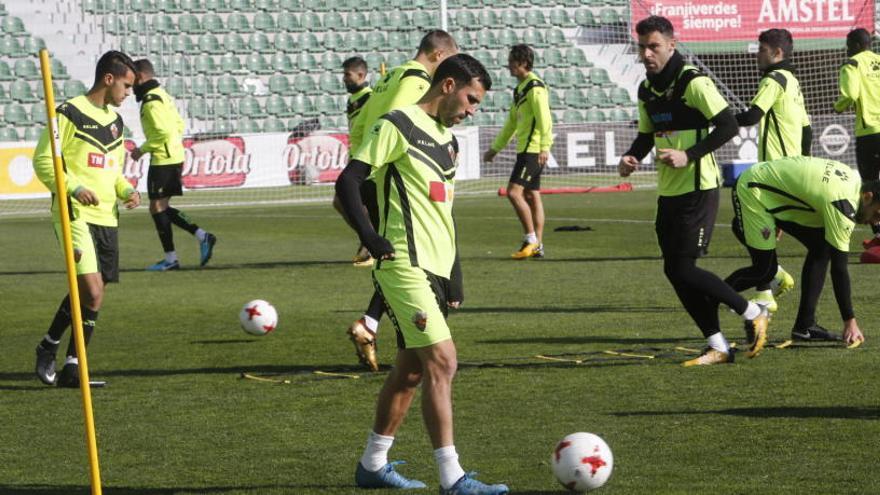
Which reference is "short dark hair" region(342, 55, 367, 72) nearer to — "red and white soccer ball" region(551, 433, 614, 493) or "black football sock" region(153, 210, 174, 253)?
"black football sock" region(153, 210, 174, 253)

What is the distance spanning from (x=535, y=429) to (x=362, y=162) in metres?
2.01

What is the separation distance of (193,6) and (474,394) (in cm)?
2802

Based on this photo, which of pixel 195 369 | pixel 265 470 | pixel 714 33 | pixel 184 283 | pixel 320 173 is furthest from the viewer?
pixel 714 33

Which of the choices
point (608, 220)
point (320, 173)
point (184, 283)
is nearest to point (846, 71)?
point (608, 220)

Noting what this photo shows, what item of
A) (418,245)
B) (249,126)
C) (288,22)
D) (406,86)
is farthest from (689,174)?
(288,22)

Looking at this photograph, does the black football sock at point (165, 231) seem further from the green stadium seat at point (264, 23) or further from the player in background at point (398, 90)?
the green stadium seat at point (264, 23)

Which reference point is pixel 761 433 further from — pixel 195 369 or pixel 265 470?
pixel 195 369

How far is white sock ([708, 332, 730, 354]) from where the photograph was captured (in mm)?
8719

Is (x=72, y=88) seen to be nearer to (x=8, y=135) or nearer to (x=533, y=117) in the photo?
(x=8, y=135)

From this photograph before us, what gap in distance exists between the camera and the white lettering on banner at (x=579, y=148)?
104 feet

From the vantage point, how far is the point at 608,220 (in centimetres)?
2136

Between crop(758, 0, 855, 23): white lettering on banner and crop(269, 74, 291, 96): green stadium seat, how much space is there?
11651 millimetres

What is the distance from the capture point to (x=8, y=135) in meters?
31.5

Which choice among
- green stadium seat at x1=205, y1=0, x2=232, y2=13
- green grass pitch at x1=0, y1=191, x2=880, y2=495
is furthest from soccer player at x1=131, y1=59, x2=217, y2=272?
green stadium seat at x1=205, y1=0, x2=232, y2=13
